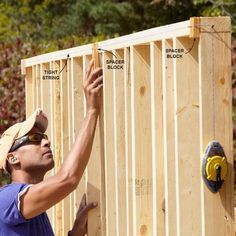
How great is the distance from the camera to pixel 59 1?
68.6 ft

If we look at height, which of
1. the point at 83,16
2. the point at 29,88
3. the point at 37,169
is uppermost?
the point at 83,16

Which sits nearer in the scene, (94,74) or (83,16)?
(94,74)

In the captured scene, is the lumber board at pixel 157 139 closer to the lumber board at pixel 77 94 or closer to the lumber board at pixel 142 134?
the lumber board at pixel 142 134

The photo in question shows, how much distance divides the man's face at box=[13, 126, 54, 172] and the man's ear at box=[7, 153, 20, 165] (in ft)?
0.05

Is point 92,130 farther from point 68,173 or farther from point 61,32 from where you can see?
point 61,32

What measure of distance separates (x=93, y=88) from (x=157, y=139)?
653mm

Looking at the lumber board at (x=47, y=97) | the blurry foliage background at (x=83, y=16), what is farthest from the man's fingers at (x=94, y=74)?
the blurry foliage background at (x=83, y=16)

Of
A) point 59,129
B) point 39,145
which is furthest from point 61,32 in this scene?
point 39,145

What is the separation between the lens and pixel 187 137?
13.7ft

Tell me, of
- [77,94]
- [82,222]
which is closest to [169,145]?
[82,222]

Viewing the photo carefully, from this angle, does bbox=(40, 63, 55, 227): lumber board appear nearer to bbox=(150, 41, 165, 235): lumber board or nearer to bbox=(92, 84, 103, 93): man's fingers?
bbox=(92, 84, 103, 93): man's fingers

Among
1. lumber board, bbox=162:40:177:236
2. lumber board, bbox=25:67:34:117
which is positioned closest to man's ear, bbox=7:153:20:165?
lumber board, bbox=162:40:177:236

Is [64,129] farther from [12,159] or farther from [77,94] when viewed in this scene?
[12,159]

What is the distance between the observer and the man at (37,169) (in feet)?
14.6
